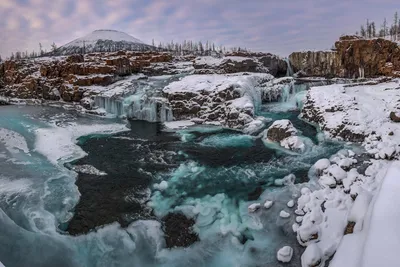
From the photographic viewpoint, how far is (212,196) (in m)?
9.70

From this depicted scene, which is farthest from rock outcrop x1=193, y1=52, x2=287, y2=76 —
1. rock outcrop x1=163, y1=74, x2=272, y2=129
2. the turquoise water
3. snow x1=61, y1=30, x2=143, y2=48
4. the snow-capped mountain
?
snow x1=61, y1=30, x2=143, y2=48

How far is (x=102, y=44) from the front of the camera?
6019 inches

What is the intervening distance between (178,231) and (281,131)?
944cm

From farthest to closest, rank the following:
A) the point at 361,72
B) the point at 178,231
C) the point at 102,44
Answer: the point at 102,44
the point at 361,72
the point at 178,231

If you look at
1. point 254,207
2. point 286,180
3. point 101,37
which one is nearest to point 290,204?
point 254,207

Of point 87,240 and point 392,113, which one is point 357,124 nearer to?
point 392,113

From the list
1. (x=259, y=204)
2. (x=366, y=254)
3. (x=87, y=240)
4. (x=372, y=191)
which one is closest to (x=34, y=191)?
(x=87, y=240)

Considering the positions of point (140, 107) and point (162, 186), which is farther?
point (140, 107)

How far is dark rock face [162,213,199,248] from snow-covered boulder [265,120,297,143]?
8.56m

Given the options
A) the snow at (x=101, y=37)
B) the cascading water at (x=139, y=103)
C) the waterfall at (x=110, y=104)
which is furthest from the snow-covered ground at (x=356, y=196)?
the snow at (x=101, y=37)

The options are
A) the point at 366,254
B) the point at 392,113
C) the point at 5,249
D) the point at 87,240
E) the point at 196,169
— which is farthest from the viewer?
the point at 392,113

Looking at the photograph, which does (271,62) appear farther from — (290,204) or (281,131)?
(290,204)

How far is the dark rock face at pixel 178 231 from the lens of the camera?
7309mm

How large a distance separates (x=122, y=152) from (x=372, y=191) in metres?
11.6
